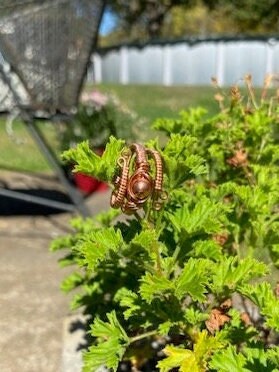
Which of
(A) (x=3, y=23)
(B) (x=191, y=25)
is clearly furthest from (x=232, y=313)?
(B) (x=191, y=25)

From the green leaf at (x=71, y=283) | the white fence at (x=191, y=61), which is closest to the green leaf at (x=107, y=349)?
the green leaf at (x=71, y=283)

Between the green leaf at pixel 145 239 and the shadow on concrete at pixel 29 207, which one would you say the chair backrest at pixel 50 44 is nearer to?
the shadow on concrete at pixel 29 207

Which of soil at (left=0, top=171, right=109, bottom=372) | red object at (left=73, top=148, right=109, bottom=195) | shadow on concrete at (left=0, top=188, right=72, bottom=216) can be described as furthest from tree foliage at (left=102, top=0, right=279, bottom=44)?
soil at (left=0, top=171, right=109, bottom=372)

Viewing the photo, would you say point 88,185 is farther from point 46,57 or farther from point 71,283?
point 71,283

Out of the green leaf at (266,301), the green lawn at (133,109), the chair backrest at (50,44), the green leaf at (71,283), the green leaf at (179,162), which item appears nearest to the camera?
the green leaf at (266,301)

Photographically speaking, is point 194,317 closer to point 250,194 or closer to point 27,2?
point 250,194
